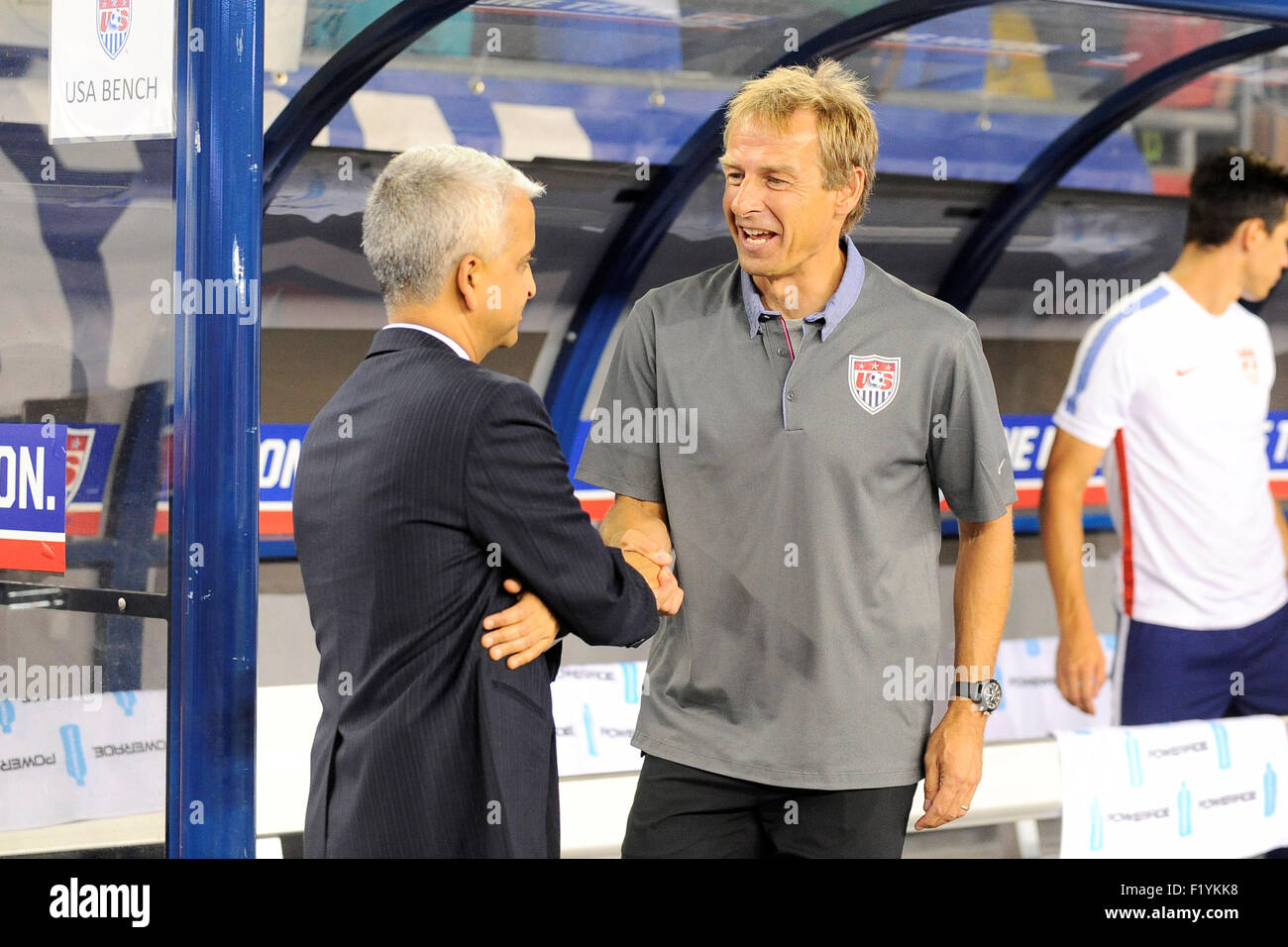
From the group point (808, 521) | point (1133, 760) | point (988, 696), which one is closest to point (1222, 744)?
point (1133, 760)

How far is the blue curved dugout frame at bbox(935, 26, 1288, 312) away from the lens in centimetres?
480

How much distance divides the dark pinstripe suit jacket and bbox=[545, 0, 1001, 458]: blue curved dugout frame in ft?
9.09

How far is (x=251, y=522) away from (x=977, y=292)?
3.77m

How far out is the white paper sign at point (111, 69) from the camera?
2.77 meters

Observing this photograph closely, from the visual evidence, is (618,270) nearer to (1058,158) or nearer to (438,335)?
(1058,158)

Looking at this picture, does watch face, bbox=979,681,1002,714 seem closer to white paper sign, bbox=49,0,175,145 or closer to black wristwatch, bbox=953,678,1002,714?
black wristwatch, bbox=953,678,1002,714

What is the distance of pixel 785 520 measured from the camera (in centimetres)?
262

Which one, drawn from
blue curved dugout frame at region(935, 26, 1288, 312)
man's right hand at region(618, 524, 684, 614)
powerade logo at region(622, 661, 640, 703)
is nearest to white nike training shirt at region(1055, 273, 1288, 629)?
blue curved dugout frame at region(935, 26, 1288, 312)

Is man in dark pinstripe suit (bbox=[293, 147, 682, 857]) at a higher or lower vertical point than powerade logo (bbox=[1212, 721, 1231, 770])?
higher

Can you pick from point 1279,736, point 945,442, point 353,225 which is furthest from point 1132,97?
point 945,442

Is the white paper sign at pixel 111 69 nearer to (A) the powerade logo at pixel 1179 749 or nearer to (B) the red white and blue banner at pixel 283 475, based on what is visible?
(B) the red white and blue banner at pixel 283 475

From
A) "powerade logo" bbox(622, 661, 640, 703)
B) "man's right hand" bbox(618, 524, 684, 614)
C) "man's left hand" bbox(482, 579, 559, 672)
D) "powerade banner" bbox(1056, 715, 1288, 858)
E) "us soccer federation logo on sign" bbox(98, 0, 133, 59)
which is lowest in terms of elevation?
"powerade banner" bbox(1056, 715, 1288, 858)

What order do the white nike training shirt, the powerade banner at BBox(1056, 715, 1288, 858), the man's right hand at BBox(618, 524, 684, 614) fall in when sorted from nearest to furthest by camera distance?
1. the man's right hand at BBox(618, 524, 684, 614)
2. the powerade banner at BBox(1056, 715, 1288, 858)
3. the white nike training shirt

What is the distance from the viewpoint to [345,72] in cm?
392
